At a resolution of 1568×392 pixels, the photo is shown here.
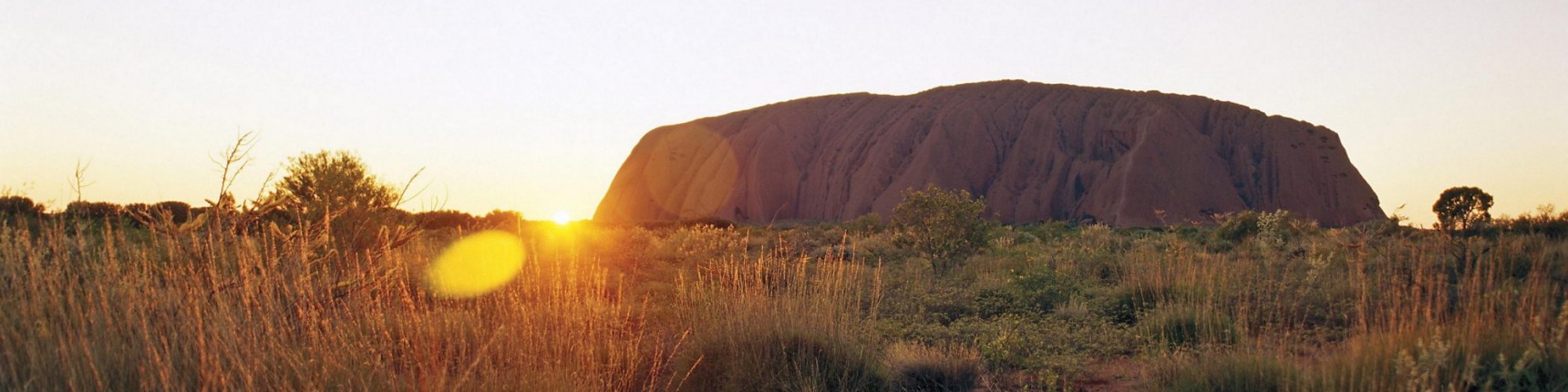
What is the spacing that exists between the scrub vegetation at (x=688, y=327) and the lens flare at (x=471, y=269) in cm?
45

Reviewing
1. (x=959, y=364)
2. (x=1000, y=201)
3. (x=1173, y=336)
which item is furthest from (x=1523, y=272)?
(x=1000, y=201)

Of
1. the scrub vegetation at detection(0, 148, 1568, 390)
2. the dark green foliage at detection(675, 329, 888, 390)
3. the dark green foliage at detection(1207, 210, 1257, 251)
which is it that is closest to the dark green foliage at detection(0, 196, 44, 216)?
the scrub vegetation at detection(0, 148, 1568, 390)

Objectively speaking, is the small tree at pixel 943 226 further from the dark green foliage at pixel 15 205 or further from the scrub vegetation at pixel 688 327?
the dark green foliage at pixel 15 205

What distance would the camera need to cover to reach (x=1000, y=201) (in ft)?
202

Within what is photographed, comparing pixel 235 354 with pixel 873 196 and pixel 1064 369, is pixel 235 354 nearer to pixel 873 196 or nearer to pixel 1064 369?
pixel 1064 369

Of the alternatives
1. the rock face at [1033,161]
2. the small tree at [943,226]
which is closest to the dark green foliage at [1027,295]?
the small tree at [943,226]

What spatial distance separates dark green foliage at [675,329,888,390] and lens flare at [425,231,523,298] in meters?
2.05

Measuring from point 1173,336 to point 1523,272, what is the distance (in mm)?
6570

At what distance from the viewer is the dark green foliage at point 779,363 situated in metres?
5.58

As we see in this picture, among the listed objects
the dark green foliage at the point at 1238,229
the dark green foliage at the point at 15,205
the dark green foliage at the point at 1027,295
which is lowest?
the dark green foliage at the point at 1027,295

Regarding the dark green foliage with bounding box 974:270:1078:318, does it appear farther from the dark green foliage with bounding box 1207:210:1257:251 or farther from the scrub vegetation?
the dark green foliage with bounding box 1207:210:1257:251

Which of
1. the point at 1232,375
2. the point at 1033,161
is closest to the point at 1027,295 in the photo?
the point at 1232,375

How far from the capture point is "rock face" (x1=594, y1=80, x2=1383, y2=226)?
59.4 m

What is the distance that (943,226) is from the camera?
1494 cm
